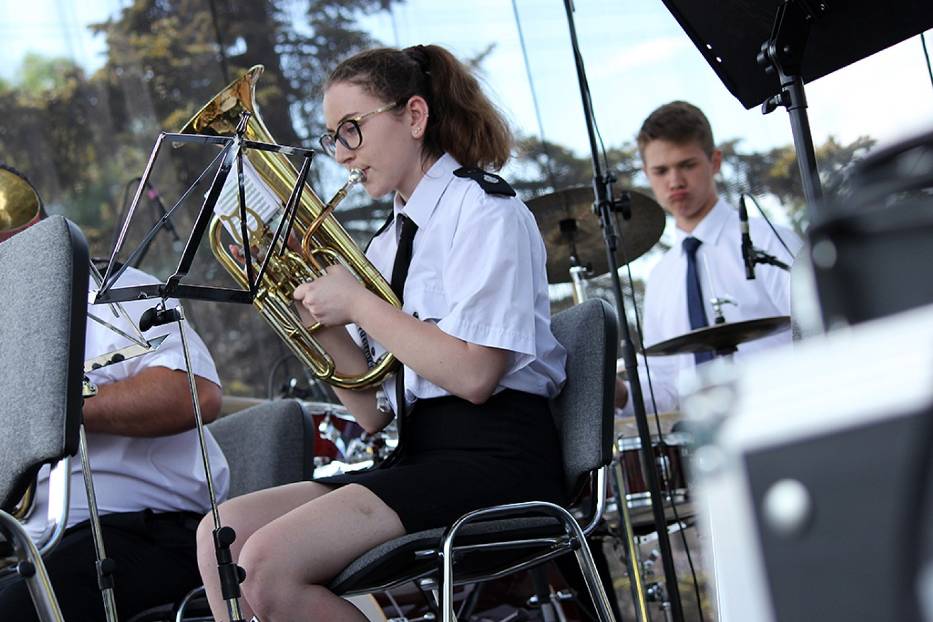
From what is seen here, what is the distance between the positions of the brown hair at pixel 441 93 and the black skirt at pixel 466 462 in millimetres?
562

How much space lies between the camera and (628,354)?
2.55m

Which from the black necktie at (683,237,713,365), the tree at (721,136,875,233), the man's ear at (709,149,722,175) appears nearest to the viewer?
the black necktie at (683,237,713,365)

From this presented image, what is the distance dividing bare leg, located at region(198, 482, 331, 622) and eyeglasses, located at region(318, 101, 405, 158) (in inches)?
24.5

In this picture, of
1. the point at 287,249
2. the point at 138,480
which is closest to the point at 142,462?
the point at 138,480

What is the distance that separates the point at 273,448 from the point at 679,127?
2053mm

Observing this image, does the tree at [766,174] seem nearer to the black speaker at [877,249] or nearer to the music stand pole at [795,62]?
the music stand pole at [795,62]

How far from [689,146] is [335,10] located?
212 centimetres

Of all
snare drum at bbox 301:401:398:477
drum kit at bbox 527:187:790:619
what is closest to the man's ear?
drum kit at bbox 527:187:790:619

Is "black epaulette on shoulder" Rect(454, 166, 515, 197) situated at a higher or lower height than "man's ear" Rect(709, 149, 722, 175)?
lower

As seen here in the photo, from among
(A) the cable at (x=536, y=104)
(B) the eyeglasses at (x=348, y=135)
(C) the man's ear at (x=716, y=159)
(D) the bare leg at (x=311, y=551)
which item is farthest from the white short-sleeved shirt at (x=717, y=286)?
(D) the bare leg at (x=311, y=551)

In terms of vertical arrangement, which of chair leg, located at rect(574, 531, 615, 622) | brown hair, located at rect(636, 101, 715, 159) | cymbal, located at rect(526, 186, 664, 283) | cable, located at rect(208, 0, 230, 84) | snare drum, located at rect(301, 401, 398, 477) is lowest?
chair leg, located at rect(574, 531, 615, 622)

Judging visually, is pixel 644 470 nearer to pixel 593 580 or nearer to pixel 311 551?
pixel 593 580

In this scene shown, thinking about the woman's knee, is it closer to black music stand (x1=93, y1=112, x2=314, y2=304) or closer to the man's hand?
black music stand (x1=93, y1=112, x2=314, y2=304)

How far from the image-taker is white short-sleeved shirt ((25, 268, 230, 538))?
6.86 ft
